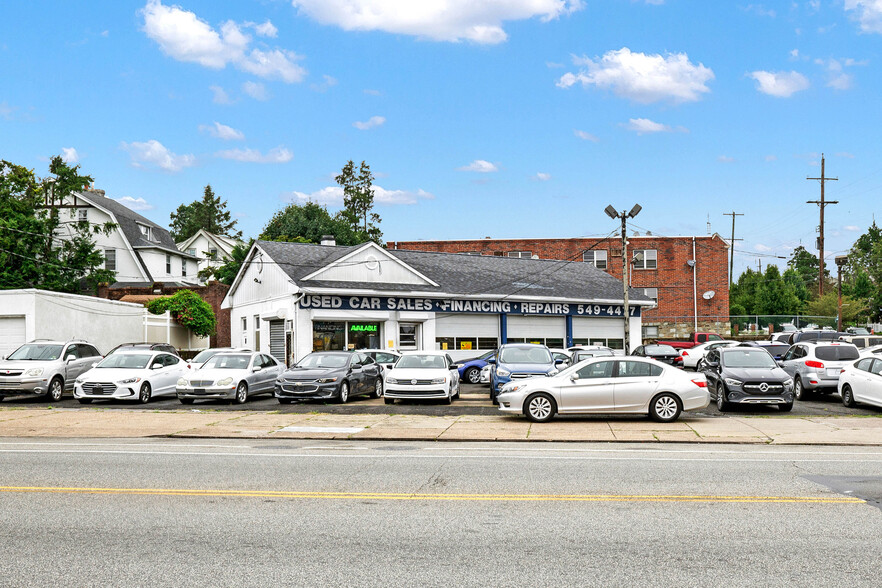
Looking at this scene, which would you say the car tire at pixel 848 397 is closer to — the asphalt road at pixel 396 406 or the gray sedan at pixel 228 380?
the asphalt road at pixel 396 406

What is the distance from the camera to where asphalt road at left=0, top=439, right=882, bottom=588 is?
5.72 metres

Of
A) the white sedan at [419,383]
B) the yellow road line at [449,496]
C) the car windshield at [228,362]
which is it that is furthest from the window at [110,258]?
the yellow road line at [449,496]

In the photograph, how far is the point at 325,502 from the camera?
325 inches

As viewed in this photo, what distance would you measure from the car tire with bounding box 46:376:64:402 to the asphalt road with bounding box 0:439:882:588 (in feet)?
39.0

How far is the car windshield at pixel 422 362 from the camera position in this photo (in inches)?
859

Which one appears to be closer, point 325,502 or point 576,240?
point 325,502

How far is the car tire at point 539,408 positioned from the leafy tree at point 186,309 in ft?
92.1

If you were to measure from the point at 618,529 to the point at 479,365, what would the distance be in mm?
22637

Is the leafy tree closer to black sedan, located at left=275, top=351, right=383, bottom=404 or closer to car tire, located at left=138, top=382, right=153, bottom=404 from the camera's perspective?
car tire, located at left=138, top=382, right=153, bottom=404

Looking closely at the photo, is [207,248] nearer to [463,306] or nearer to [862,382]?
[463,306]

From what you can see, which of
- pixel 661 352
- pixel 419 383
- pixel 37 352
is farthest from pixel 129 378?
pixel 661 352

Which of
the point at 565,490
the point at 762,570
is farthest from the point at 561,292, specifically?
the point at 762,570

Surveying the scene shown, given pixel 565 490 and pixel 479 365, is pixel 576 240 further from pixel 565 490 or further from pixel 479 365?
pixel 565 490

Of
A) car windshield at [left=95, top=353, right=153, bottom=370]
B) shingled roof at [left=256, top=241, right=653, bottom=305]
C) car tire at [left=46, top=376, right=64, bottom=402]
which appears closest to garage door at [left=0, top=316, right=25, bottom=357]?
car tire at [left=46, top=376, right=64, bottom=402]
